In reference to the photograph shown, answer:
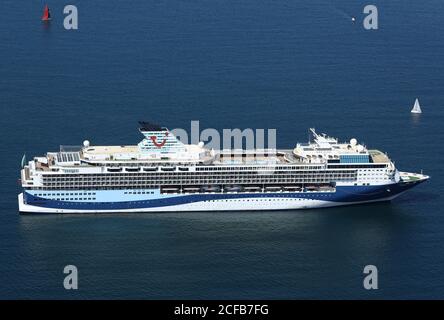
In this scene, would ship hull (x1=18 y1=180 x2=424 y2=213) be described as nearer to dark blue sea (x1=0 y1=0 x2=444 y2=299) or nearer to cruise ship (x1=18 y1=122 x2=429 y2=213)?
cruise ship (x1=18 y1=122 x2=429 y2=213)

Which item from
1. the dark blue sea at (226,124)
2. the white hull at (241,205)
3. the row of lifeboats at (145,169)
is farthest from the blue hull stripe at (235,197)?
the row of lifeboats at (145,169)

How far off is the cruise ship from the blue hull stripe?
0.09 metres

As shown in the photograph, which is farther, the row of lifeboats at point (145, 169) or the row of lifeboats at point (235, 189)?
the row of lifeboats at point (235, 189)

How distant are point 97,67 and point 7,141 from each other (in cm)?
3396

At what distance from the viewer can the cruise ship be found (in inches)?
4769

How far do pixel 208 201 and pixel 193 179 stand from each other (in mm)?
2600

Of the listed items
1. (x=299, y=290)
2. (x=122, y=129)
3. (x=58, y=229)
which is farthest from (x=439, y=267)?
(x=122, y=129)

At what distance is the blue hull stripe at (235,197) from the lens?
397 feet

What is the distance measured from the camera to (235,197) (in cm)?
12225

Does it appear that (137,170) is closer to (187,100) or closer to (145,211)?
(145,211)

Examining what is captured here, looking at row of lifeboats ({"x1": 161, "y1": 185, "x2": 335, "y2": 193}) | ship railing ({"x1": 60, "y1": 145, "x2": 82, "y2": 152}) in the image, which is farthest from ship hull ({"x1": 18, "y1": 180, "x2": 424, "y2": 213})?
ship railing ({"x1": 60, "y1": 145, "x2": 82, "y2": 152})

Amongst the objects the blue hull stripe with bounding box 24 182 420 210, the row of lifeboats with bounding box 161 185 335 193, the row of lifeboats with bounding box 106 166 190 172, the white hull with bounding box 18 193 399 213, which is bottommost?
the white hull with bounding box 18 193 399 213

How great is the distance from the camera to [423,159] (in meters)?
135

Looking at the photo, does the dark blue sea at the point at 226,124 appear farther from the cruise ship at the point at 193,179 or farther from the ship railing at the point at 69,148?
the ship railing at the point at 69,148
